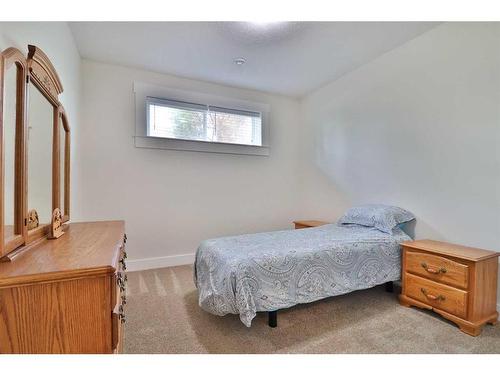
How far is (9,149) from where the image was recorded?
100 cm

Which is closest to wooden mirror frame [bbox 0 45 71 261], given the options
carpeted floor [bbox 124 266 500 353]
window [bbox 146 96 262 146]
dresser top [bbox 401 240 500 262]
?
carpeted floor [bbox 124 266 500 353]

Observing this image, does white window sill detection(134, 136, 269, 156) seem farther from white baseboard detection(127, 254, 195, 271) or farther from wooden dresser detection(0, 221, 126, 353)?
wooden dresser detection(0, 221, 126, 353)

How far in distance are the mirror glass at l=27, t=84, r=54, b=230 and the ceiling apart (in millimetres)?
1332

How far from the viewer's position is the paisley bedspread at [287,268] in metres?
1.74

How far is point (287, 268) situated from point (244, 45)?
7.12ft

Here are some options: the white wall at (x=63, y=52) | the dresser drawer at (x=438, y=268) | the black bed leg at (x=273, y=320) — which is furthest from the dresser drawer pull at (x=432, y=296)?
the white wall at (x=63, y=52)

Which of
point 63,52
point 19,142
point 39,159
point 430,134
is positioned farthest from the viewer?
point 430,134

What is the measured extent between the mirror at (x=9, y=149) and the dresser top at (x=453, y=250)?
2602 millimetres

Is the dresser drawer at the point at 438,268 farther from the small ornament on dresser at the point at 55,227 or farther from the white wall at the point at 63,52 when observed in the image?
the white wall at the point at 63,52

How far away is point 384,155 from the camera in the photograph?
9.36 ft

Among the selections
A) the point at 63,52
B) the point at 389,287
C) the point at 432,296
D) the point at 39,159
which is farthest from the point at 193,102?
the point at 432,296

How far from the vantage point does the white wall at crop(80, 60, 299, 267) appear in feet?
9.61

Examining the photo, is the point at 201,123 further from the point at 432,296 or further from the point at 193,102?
the point at 432,296
